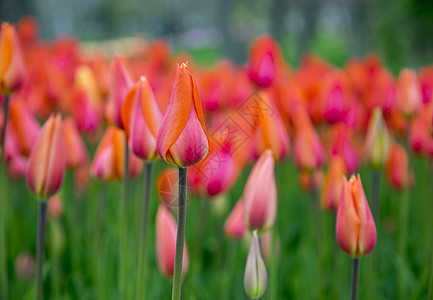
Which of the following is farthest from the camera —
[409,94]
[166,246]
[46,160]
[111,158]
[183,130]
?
[409,94]

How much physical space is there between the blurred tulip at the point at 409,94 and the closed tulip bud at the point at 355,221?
86 cm

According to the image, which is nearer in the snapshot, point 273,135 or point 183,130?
point 183,130

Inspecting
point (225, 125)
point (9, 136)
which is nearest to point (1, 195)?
point (9, 136)

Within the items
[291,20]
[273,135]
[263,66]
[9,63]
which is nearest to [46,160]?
[9,63]

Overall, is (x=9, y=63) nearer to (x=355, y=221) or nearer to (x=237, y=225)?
(x=237, y=225)

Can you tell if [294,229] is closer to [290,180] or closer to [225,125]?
[290,180]

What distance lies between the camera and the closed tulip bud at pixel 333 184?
1426 mm

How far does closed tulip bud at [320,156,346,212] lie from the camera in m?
1.43

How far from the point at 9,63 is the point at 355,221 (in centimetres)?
85

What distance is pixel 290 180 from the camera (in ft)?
9.11

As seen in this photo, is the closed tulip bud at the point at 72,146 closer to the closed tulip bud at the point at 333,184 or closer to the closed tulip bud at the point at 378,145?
the closed tulip bud at the point at 333,184

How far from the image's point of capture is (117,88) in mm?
1173

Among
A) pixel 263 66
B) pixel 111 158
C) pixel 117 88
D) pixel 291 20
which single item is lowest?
pixel 111 158

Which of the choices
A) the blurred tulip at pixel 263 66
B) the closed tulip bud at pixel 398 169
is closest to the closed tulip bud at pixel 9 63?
the blurred tulip at pixel 263 66
